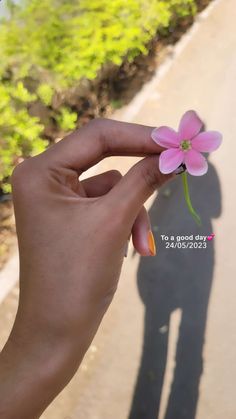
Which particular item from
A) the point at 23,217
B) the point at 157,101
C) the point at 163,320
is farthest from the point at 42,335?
the point at 157,101

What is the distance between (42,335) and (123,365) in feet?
4.80

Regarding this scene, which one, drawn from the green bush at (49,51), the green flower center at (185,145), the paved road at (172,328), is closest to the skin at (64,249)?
the green flower center at (185,145)

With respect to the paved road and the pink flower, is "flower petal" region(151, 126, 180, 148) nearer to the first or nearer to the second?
the pink flower

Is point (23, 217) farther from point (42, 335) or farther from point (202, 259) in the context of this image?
point (202, 259)

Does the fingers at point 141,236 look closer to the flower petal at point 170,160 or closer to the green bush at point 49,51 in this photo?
the flower petal at point 170,160

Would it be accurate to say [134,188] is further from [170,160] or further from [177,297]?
[177,297]

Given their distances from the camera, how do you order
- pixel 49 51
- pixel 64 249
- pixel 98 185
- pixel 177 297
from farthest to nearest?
1. pixel 49 51
2. pixel 177 297
3. pixel 98 185
4. pixel 64 249

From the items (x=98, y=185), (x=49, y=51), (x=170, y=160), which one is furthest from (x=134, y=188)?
(x=49, y=51)

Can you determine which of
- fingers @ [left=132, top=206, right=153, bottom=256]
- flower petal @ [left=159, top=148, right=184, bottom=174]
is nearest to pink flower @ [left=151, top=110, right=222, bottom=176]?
flower petal @ [left=159, top=148, right=184, bottom=174]

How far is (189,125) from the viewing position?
1.46 m

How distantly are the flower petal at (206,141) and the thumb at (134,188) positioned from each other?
0.48 feet

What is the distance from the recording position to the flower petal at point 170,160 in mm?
1476

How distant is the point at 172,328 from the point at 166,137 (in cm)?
186

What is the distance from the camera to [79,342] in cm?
166
